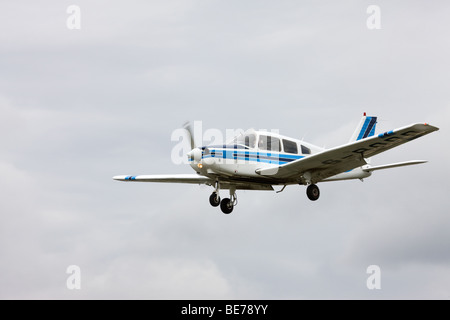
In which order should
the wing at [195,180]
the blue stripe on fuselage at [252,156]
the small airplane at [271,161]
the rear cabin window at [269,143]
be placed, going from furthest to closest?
1. the wing at [195,180]
2. the rear cabin window at [269,143]
3. the blue stripe on fuselage at [252,156]
4. the small airplane at [271,161]

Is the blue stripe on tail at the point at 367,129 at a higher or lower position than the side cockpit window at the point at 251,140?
higher

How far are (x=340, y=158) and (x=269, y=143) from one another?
9.34ft

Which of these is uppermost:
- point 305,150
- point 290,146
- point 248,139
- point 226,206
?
point 248,139

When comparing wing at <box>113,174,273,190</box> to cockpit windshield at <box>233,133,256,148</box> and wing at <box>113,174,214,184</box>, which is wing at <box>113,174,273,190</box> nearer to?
wing at <box>113,174,214,184</box>

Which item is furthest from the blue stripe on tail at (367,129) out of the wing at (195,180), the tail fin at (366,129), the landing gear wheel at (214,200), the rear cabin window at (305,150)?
the landing gear wheel at (214,200)

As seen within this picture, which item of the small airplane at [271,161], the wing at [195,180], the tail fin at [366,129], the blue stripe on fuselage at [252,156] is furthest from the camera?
the tail fin at [366,129]

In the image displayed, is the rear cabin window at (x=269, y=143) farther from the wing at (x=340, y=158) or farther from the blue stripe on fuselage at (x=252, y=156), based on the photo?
the wing at (x=340, y=158)

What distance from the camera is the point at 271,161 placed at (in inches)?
1217

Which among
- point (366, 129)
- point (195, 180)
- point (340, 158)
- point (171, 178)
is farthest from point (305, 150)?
point (171, 178)

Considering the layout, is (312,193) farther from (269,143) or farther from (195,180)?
(195,180)

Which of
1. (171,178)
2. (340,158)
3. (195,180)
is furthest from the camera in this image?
(171,178)

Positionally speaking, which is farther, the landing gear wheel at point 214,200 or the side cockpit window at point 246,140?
the landing gear wheel at point 214,200

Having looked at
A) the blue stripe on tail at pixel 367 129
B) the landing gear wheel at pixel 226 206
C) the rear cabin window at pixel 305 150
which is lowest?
the landing gear wheel at pixel 226 206

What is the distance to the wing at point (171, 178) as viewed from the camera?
33.0 m
